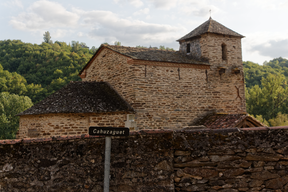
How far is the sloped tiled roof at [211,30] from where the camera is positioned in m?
14.6

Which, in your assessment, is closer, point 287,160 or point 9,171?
point 9,171

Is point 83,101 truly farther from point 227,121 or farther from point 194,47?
point 194,47

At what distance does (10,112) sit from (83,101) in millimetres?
27030

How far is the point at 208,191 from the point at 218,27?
519 inches

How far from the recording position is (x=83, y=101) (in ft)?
36.9

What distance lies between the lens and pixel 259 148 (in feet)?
13.6

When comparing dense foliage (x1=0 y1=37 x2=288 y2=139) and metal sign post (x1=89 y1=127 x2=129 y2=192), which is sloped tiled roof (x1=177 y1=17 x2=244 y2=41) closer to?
metal sign post (x1=89 y1=127 x2=129 y2=192)

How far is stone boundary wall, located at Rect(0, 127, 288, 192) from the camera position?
3779mm

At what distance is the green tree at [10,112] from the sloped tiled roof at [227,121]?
28.3 m

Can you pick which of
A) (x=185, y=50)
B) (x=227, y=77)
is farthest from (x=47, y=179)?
(x=185, y=50)

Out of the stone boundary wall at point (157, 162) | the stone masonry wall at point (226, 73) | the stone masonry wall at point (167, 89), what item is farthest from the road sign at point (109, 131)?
the stone masonry wall at point (226, 73)

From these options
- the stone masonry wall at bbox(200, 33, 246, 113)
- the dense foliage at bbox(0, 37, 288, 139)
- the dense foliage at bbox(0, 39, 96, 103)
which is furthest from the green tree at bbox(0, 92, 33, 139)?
the stone masonry wall at bbox(200, 33, 246, 113)

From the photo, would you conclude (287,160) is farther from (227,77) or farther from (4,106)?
(4,106)

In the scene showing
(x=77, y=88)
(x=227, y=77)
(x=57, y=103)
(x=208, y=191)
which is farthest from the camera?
(x=227, y=77)
